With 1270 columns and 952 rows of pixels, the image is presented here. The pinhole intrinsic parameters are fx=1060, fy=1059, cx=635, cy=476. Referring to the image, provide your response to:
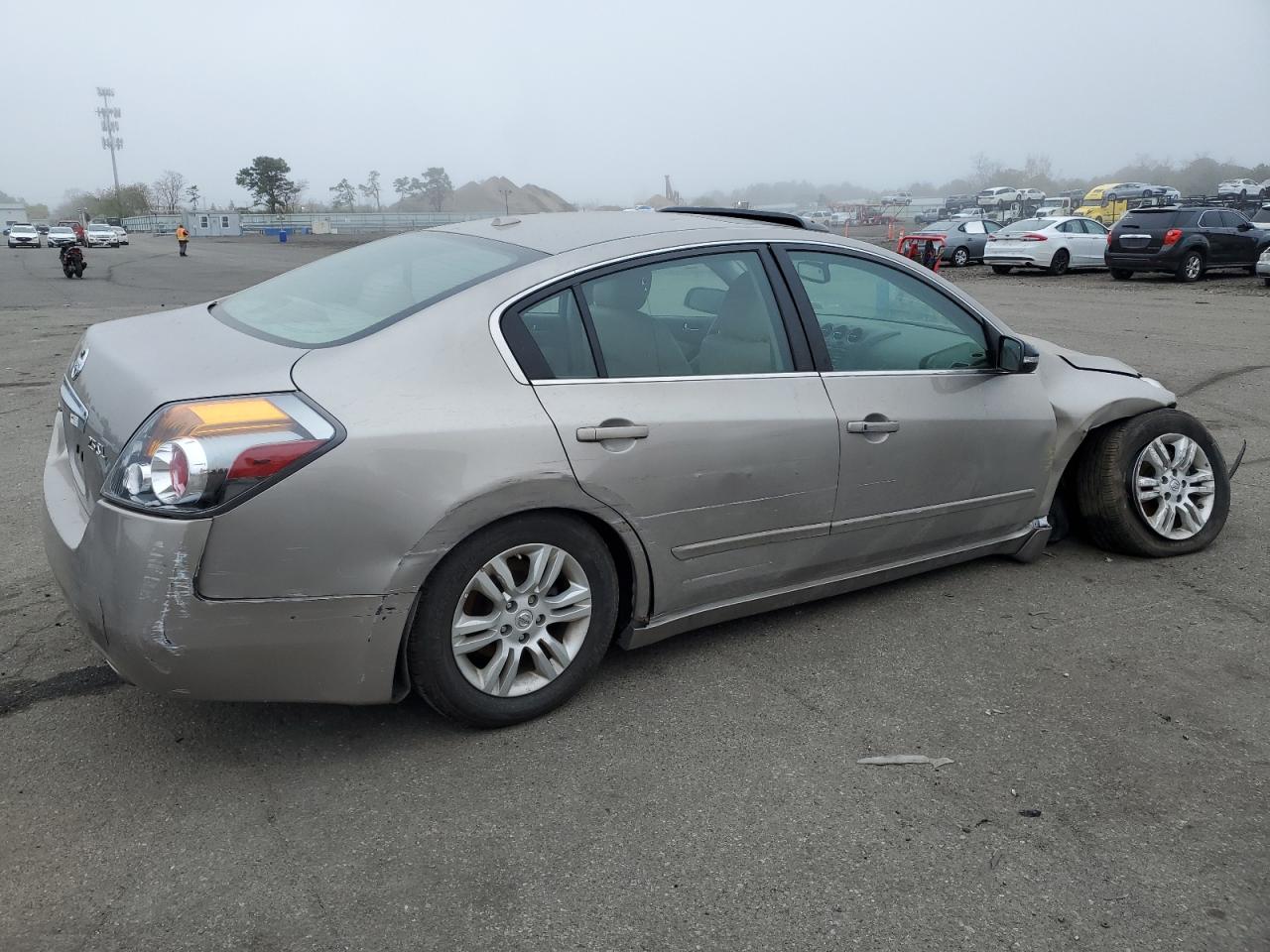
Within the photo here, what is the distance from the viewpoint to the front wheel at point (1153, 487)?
183 inches

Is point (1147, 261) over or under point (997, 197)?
under

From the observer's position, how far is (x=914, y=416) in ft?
13.0

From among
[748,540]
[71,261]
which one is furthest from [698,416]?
[71,261]

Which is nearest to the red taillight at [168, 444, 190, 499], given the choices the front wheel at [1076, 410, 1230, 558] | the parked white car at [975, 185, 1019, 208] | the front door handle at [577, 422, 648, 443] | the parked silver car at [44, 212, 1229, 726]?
the parked silver car at [44, 212, 1229, 726]

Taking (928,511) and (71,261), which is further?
(71,261)

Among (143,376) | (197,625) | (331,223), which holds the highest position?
(331,223)

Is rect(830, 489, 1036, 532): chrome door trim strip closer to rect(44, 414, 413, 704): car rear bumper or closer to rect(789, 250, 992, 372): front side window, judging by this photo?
rect(789, 250, 992, 372): front side window

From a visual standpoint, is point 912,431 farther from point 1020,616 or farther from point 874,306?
point 1020,616

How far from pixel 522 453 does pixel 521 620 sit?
514mm

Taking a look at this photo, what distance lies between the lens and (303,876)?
254 centimetres

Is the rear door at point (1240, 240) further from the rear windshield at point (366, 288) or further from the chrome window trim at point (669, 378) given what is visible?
the rear windshield at point (366, 288)

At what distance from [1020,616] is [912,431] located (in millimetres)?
894

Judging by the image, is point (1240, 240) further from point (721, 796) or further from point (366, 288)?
point (721, 796)

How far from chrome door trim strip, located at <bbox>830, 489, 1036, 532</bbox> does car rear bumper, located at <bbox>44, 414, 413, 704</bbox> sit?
5.64 feet
